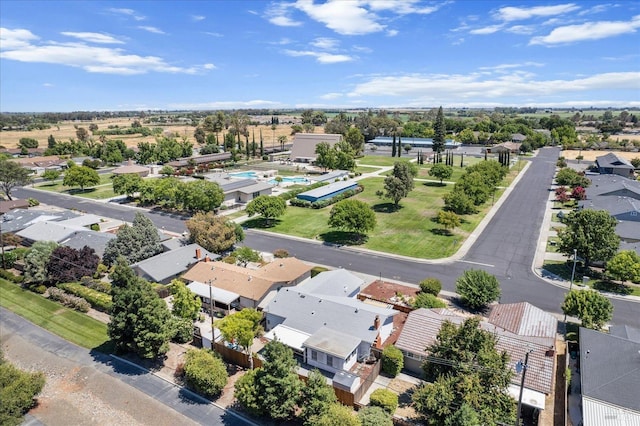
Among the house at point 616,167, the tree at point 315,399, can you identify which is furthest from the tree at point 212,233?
the house at point 616,167

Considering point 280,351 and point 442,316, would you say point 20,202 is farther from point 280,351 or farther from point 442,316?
point 442,316

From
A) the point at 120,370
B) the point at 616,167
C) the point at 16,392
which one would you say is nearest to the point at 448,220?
the point at 120,370

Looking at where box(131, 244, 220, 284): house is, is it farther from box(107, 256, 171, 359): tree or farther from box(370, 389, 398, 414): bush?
box(370, 389, 398, 414): bush

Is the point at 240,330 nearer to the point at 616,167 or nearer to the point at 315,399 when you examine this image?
the point at 315,399

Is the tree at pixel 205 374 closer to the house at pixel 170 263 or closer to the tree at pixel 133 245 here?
the house at pixel 170 263

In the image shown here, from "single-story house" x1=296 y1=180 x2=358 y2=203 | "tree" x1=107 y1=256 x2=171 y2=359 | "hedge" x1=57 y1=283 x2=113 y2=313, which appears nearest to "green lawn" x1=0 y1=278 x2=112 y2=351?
"hedge" x1=57 y1=283 x2=113 y2=313
